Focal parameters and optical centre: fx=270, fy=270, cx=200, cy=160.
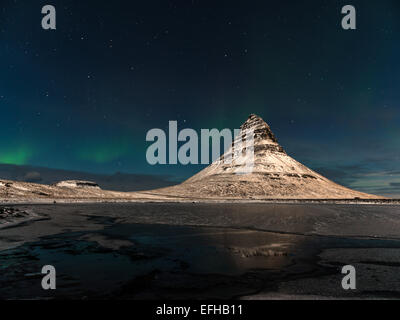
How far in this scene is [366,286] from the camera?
830 centimetres

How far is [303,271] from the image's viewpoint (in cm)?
991

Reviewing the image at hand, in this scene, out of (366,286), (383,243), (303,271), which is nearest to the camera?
(366,286)

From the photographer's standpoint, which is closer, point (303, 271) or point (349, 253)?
point (303, 271)

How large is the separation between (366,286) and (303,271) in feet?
6.86

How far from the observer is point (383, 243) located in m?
16.2
